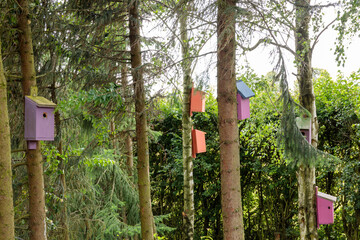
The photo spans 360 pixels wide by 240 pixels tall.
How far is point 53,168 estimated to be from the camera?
4859mm

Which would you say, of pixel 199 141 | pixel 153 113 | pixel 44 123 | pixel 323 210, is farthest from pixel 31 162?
pixel 323 210

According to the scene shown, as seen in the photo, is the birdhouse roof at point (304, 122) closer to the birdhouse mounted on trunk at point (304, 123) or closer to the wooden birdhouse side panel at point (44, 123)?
the birdhouse mounted on trunk at point (304, 123)

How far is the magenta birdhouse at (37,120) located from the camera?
13.2 feet

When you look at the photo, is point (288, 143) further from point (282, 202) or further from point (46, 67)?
point (282, 202)

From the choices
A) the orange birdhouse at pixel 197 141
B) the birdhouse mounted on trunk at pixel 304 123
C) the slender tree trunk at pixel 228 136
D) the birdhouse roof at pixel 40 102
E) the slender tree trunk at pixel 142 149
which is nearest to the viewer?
the slender tree trunk at pixel 228 136

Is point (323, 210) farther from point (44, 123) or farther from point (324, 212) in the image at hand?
point (44, 123)

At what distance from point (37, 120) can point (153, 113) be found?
4.71ft

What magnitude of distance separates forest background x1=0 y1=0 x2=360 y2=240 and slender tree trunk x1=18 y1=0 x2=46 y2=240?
102 millimetres

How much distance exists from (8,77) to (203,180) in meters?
5.54

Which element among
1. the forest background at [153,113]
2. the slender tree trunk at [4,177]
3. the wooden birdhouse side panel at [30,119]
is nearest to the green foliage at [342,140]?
the forest background at [153,113]

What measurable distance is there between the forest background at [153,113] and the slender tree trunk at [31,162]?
102mm

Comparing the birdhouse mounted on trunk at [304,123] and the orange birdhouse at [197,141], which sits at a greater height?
the birdhouse mounted on trunk at [304,123]

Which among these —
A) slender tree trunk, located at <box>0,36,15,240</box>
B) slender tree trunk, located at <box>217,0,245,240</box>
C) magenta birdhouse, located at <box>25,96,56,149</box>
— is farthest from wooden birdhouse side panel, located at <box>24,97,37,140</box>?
slender tree trunk, located at <box>217,0,245,240</box>

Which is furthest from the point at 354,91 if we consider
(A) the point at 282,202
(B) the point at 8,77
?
(B) the point at 8,77
